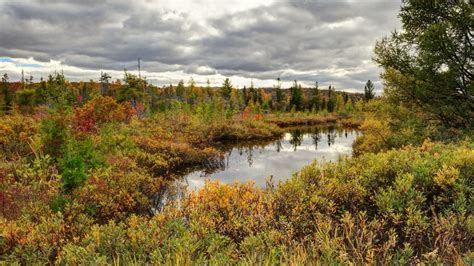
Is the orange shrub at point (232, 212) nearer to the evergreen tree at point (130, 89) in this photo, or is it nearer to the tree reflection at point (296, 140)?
the tree reflection at point (296, 140)

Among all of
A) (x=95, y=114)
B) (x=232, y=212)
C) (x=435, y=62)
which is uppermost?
(x=435, y=62)

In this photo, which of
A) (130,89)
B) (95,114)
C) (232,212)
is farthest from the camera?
(130,89)

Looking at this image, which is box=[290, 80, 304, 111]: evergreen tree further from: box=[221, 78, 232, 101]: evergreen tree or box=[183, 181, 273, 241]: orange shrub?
box=[183, 181, 273, 241]: orange shrub

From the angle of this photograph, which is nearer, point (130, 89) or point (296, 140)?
point (296, 140)

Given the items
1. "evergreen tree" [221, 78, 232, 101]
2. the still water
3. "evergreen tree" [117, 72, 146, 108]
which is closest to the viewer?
the still water

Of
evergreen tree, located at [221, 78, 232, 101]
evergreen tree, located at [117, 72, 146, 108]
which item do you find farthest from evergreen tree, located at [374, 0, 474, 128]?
evergreen tree, located at [221, 78, 232, 101]

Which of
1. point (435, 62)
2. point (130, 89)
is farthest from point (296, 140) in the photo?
point (130, 89)

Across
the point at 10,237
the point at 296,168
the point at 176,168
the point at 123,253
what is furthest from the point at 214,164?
the point at 123,253

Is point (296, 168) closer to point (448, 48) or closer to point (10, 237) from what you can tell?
point (448, 48)

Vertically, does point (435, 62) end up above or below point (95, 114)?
above

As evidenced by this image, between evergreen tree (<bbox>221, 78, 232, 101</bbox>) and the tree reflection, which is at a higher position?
evergreen tree (<bbox>221, 78, 232, 101</bbox>)

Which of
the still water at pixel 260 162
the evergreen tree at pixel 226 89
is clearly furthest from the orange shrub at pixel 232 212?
the evergreen tree at pixel 226 89

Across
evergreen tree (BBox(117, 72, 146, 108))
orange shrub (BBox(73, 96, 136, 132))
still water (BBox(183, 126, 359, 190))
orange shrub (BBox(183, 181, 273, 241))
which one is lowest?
still water (BBox(183, 126, 359, 190))

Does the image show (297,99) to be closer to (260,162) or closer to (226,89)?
(226,89)
